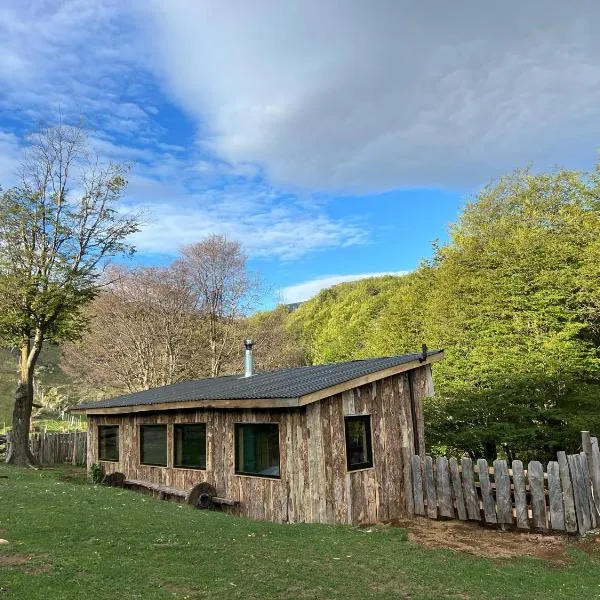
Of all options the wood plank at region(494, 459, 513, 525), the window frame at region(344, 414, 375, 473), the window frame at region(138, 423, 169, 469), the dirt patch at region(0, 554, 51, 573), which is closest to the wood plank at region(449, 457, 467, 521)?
the wood plank at region(494, 459, 513, 525)

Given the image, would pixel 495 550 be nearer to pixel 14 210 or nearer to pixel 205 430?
pixel 205 430

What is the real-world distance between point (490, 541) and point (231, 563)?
17.5 feet

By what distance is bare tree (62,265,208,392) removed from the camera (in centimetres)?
3344

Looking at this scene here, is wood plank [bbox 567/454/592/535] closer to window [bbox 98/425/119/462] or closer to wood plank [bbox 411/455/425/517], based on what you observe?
wood plank [bbox 411/455/425/517]

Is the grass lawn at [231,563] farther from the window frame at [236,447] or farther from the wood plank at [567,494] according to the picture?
the window frame at [236,447]

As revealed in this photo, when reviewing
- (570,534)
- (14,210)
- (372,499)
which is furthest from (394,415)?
(14,210)

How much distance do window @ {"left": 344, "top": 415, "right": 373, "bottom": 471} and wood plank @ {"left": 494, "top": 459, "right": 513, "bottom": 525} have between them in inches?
110

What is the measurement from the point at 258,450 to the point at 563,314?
12577 mm

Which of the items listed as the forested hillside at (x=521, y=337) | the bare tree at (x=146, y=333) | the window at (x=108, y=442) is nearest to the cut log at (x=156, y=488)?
the window at (x=108, y=442)

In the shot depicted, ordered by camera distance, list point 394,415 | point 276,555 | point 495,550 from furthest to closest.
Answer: point 394,415
point 495,550
point 276,555

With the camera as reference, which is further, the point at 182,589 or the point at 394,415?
the point at 394,415

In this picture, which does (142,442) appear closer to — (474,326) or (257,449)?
(257,449)

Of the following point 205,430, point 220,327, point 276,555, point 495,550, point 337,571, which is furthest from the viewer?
point 220,327

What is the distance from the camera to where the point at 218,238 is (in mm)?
35094
